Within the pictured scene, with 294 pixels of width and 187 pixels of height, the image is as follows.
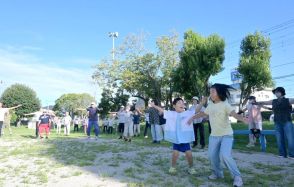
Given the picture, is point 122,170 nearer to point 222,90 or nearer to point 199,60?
point 222,90

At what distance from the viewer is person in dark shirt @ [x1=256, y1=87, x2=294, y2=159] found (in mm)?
Answer: 10352

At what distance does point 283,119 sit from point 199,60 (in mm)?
28020

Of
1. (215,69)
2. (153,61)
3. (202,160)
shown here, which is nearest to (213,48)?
(215,69)

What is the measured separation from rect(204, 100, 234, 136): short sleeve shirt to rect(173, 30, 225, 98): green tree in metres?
29.9

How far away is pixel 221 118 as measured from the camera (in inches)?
273

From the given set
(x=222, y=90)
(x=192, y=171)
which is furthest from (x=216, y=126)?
(x=192, y=171)

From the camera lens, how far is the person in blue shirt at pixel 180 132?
7867 mm

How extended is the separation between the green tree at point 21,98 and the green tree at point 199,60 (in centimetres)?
4324

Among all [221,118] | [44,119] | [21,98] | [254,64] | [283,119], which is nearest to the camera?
[221,118]

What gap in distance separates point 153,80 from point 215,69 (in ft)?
41.9

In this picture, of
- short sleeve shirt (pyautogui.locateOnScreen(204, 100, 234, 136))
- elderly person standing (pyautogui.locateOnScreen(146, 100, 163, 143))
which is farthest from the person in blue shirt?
elderly person standing (pyautogui.locateOnScreen(146, 100, 163, 143))

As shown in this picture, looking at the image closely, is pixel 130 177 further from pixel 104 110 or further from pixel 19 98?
pixel 19 98

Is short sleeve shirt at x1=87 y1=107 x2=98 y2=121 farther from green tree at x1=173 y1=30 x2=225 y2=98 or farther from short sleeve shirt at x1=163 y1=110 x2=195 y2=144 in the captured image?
green tree at x1=173 y1=30 x2=225 y2=98

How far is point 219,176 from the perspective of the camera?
7.35 m
